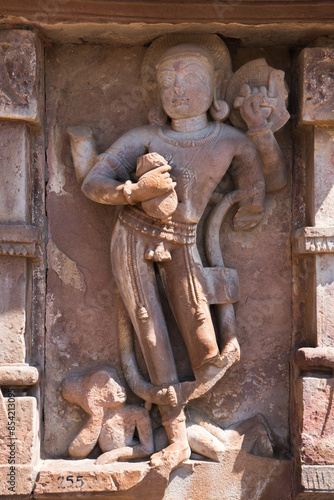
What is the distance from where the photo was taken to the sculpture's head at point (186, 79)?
4.36m

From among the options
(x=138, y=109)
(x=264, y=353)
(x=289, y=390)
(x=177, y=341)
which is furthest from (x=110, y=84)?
(x=289, y=390)

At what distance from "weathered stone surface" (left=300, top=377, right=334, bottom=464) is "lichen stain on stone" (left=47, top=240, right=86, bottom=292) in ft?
5.09

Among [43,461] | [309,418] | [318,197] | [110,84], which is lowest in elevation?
[43,461]

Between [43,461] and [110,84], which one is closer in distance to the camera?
[43,461]

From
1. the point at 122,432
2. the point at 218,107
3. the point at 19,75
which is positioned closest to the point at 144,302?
the point at 122,432

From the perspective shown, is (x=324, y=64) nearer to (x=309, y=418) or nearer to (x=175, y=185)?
(x=175, y=185)

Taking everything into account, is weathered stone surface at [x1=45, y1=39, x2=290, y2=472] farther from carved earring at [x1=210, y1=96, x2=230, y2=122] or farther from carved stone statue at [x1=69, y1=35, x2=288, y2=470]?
carved earring at [x1=210, y1=96, x2=230, y2=122]

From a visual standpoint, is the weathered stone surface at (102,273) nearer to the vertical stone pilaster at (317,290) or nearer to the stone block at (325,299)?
the vertical stone pilaster at (317,290)

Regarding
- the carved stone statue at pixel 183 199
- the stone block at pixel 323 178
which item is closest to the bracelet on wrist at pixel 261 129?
the carved stone statue at pixel 183 199

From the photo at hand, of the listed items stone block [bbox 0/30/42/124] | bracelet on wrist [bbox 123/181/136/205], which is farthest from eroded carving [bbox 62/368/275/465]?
stone block [bbox 0/30/42/124]

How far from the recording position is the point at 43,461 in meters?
4.36

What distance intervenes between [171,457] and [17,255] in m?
1.54

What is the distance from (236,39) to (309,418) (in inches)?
98.5

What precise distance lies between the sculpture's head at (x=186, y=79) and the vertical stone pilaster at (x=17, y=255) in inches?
32.1
